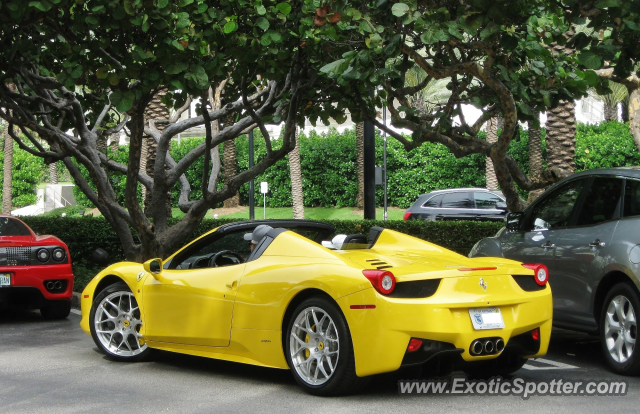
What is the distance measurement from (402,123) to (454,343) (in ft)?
17.8

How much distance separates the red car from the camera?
979 cm

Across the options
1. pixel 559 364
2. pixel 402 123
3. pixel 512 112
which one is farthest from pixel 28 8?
pixel 559 364

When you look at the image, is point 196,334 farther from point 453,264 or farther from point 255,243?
point 453,264

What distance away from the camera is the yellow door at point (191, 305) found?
21.2ft

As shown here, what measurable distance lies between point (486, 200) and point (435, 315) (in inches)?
699

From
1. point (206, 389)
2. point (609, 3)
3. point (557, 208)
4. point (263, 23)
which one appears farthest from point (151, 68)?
point (609, 3)

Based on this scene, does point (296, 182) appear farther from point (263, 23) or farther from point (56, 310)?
point (263, 23)

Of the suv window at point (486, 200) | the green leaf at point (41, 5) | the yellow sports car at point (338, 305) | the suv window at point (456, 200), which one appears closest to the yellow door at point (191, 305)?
the yellow sports car at point (338, 305)

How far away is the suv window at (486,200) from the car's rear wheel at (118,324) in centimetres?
1637

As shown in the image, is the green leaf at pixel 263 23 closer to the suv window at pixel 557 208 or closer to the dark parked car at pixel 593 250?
the dark parked car at pixel 593 250

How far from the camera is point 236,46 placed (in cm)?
1002

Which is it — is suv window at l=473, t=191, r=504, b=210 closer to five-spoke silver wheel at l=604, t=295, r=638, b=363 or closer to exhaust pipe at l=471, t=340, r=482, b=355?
five-spoke silver wheel at l=604, t=295, r=638, b=363

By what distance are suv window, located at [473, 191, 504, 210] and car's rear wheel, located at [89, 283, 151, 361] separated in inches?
644

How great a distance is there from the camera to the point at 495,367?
642 centimetres
